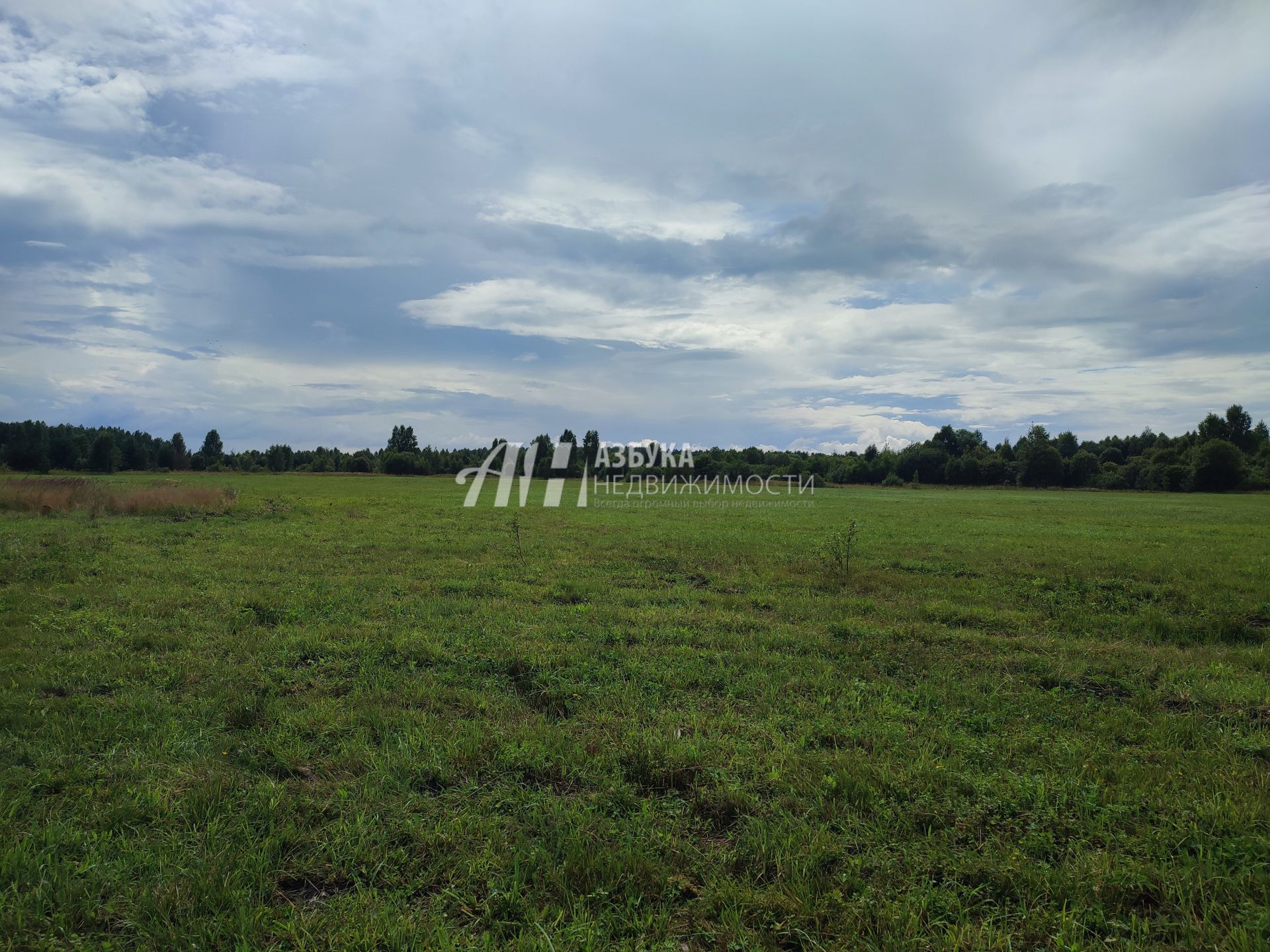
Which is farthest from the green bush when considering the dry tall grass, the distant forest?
the dry tall grass

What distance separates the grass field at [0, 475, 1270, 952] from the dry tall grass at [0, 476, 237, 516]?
15.7 metres

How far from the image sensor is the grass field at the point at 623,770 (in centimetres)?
332

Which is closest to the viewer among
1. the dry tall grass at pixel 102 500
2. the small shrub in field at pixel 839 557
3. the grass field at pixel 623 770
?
the grass field at pixel 623 770

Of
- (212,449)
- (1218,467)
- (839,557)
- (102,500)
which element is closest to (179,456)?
(212,449)

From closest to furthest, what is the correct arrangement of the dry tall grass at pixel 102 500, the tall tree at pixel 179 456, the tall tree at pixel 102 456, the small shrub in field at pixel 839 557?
the small shrub in field at pixel 839 557 < the dry tall grass at pixel 102 500 < the tall tree at pixel 102 456 < the tall tree at pixel 179 456

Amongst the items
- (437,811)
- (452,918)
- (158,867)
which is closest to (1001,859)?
(452,918)

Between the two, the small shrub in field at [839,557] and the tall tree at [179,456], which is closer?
the small shrub in field at [839,557]

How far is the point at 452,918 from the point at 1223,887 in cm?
425

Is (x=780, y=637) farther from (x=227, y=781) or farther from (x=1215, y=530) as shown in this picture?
(x=1215, y=530)

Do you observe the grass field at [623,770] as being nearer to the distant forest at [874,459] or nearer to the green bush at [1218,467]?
the distant forest at [874,459]

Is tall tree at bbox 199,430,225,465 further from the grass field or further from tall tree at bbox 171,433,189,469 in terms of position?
the grass field

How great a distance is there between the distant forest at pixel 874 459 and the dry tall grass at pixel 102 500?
4438 centimetres

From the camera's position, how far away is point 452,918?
333 centimetres

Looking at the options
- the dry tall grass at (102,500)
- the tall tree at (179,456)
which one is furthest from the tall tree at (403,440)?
the dry tall grass at (102,500)
